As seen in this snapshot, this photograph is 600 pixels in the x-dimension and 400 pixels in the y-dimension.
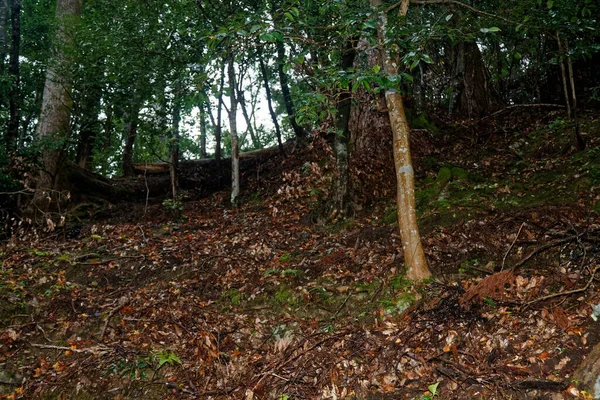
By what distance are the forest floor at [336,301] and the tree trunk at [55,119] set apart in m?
1.99

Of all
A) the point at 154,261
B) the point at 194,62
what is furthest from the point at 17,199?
the point at 194,62

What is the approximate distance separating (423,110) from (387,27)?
28.2 ft

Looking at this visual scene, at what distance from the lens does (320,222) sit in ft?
33.2

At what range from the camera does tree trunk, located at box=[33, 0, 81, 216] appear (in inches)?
446

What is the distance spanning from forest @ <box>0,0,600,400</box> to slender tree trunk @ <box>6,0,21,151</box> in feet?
0.33

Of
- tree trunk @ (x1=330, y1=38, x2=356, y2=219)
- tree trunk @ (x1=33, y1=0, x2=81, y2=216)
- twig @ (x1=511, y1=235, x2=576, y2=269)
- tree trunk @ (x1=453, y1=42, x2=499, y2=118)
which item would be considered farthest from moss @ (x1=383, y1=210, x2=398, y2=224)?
tree trunk @ (x1=33, y1=0, x2=81, y2=216)

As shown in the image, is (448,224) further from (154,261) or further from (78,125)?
(78,125)

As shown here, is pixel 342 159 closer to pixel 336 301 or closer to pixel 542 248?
pixel 336 301

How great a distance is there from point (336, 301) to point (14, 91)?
12.5 meters

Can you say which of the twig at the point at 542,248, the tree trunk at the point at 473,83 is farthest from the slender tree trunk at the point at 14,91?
the tree trunk at the point at 473,83

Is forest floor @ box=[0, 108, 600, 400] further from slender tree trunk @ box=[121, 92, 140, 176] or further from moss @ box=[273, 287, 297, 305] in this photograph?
slender tree trunk @ box=[121, 92, 140, 176]

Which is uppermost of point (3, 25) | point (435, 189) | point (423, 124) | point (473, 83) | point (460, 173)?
point (3, 25)

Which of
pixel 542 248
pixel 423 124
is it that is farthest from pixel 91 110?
pixel 542 248

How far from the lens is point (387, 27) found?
596 cm
